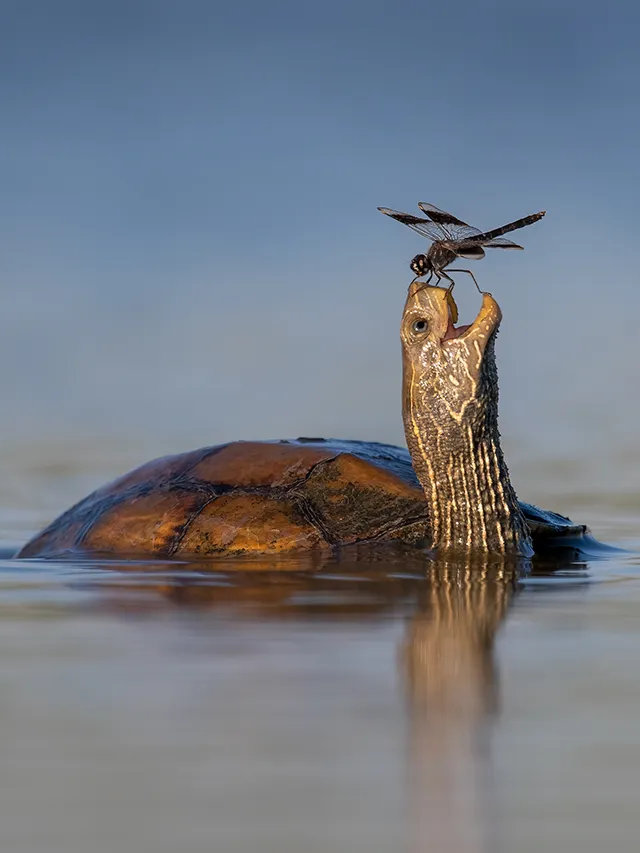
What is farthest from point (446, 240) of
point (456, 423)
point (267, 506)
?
point (267, 506)

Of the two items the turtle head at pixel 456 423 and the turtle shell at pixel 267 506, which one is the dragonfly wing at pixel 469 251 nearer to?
the turtle head at pixel 456 423

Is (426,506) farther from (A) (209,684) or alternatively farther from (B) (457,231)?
(A) (209,684)

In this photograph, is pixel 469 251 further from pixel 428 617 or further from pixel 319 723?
pixel 319 723

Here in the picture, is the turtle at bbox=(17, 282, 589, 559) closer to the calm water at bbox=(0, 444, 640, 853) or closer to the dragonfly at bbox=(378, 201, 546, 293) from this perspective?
the dragonfly at bbox=(378, 201, 546, 293)

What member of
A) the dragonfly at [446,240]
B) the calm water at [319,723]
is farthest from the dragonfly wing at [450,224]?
the calm water at [319,723]

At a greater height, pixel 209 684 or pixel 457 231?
pixel 457 231

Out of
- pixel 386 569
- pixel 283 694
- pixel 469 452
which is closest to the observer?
pixel 283 694

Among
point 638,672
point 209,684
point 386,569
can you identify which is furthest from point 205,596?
point 638,672
